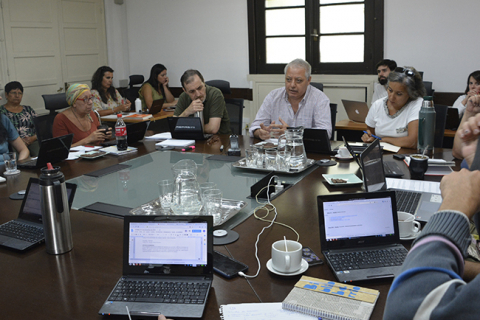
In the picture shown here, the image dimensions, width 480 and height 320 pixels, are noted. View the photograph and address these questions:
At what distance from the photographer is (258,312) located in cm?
115

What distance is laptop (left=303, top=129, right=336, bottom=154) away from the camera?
9.18 ft

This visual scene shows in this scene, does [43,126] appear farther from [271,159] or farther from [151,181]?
[271,159]

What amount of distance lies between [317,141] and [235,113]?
152 cm

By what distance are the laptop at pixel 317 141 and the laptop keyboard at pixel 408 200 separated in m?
0.83

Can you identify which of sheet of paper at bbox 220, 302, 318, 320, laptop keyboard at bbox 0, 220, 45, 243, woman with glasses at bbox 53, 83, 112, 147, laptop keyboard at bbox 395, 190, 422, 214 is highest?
woman with glasses at bbox 53, 83, 112, 147

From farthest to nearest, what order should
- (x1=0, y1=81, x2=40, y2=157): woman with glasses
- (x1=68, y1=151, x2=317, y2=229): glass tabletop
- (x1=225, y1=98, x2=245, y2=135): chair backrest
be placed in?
(x1=0, y1=81, x2=40, y2=157): woman with glasses, (x1=225, y1=98, x2=245, y2=135): chair backrest, (x1=68, y1=151, x2=317, y2=229): glass tabletop

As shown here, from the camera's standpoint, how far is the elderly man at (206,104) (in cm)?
384

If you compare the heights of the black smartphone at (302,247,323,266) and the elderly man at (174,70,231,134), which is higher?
the elderly man at (174,70,231,134)

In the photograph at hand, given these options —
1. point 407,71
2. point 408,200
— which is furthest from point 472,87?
point 408,200

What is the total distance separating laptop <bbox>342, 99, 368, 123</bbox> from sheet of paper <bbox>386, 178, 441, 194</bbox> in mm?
2316

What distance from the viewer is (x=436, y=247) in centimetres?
78

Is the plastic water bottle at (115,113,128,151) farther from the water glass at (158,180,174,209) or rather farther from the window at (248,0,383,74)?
the window at (248,0,383,74)

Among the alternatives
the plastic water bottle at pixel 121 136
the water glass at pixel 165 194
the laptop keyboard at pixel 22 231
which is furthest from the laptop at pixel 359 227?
the plastic water bottle at pixel 121 136

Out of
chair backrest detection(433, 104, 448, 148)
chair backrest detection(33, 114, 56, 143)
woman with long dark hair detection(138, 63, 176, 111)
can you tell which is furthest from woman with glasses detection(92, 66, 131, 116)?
chair backrest detection(433, 104, 448, 148)
